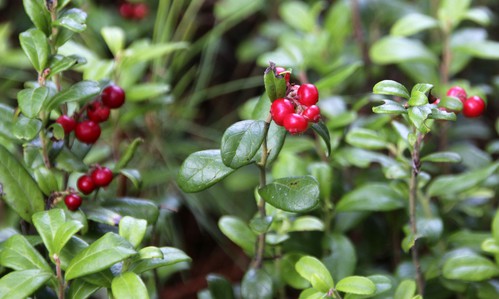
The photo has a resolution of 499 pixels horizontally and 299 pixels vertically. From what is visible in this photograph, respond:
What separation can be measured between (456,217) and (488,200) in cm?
11

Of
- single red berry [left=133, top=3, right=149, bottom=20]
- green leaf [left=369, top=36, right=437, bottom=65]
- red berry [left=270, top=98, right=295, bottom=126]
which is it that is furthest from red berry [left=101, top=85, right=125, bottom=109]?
single red berry [left=133, top=3, right=149, bottom=20]

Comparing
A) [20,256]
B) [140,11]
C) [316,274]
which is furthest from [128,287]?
[140,11]

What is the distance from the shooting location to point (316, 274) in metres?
0.94

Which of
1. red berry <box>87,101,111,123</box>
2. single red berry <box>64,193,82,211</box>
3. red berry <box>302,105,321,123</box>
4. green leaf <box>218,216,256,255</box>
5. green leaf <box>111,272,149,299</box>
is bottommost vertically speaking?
green leaf <box>218,216,256,255</box>

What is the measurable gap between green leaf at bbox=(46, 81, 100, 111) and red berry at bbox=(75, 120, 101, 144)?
7 cm

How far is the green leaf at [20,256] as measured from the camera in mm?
865

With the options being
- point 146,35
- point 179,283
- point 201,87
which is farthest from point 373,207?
point 146,35

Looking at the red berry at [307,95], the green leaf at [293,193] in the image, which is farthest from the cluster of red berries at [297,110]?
the green leaf at [293,193]

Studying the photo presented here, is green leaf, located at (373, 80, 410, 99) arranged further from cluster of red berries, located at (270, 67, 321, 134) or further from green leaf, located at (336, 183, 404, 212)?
green leaf, located at (336, 183, 404, 212)

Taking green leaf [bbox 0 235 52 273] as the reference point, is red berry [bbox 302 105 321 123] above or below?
above

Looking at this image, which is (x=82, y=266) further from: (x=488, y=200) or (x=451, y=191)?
(x=488, y=200)

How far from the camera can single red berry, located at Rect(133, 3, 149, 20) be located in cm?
199

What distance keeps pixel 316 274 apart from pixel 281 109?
27 cm

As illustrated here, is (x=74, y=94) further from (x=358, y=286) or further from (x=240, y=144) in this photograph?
(x=358, y=286)
